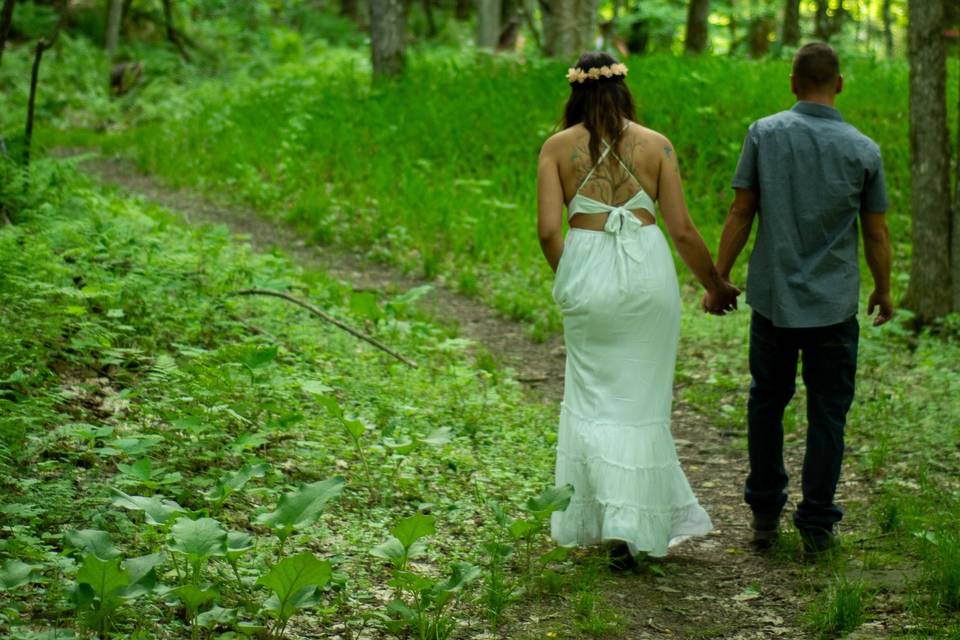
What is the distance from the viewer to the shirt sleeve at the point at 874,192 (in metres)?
4.75

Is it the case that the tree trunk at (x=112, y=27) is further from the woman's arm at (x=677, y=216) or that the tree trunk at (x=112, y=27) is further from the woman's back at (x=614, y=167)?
the woman's arm at (x=677, y=216)

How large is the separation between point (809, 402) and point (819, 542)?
2.16 ft

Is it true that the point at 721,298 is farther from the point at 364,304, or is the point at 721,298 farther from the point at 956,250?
the point at 956,250

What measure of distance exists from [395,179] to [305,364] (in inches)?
263

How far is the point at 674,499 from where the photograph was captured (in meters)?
4.76

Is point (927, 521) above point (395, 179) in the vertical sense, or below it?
below

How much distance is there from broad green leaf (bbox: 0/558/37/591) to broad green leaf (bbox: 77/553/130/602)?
187mm

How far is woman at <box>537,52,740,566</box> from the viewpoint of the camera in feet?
15.3

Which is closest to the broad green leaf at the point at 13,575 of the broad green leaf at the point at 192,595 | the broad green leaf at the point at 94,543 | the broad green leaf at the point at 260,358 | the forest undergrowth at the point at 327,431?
the forest undergrowth at the point at 327,431

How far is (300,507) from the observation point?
3744mm

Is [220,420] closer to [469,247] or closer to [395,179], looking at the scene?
[469,247]

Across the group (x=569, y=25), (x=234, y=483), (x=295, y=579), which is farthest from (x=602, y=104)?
(x=569, y=25)

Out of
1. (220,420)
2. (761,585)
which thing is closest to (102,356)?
(220,420)

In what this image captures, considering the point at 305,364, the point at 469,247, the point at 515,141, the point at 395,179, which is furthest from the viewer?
the point at 515,141
